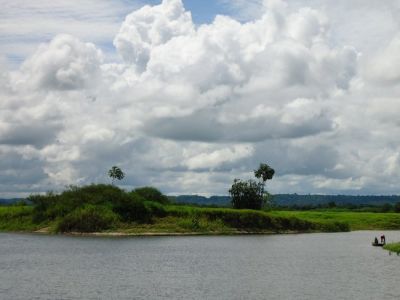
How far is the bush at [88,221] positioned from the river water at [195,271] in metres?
30.2

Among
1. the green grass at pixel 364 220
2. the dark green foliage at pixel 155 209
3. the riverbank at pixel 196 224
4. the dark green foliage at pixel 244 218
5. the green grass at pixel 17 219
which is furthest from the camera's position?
the green grass at pixel 364 220

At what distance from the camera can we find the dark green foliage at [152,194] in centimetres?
15800

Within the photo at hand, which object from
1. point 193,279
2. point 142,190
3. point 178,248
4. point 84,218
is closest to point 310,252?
point 178,248

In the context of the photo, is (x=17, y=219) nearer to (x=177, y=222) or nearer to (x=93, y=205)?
(x=93, y=205)

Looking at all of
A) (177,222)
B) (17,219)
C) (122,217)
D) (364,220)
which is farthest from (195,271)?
(364,220)

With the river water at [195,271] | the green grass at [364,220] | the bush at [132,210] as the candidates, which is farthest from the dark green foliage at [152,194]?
the river water at [195,271]

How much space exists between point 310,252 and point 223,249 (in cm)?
1317

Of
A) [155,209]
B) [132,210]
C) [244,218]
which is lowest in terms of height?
[244,218]

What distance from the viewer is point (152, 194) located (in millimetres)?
159125

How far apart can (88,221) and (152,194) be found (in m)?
27.9

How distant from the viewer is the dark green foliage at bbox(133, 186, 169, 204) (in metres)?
158

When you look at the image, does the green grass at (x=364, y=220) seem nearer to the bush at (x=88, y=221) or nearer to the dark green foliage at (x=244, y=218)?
the dark green foliage at (x=244, y=218)

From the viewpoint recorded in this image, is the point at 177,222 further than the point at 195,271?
Yes

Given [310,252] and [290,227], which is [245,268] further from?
[290,227]
